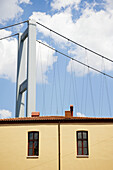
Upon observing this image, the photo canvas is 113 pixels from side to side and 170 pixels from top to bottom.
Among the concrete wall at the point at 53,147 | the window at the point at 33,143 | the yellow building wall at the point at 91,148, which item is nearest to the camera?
the yellow building wall at the point at 91,148

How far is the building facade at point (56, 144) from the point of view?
2439 centimetres

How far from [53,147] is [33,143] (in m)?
1.70

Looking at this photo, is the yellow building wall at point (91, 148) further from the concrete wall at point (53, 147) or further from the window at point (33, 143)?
the window at point (33, 143)

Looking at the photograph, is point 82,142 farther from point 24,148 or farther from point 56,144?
point 24,148

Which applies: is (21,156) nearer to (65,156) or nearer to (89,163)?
(65,156)

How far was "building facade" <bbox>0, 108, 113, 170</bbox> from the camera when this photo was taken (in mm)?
24391

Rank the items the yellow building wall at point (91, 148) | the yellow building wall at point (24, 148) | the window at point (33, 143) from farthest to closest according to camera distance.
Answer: the window at point (33, 143) → the yellow building wall at point (24, 148) → the yellow building wall at point (91, 148)

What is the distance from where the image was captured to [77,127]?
25062mm

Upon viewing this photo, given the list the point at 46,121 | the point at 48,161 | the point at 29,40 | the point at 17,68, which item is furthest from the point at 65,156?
the point at 17,68

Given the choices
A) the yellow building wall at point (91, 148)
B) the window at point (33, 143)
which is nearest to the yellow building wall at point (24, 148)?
the window at point (33, 143)

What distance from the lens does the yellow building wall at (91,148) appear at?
24.2m

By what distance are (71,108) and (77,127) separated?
357cm

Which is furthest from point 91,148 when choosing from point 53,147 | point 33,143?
point 33,143

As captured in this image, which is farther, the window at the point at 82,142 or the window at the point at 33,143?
the window at the point at 33,143
